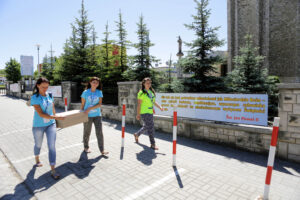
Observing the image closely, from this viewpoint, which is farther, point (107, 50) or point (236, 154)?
point (107, 50)

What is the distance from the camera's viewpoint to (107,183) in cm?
348

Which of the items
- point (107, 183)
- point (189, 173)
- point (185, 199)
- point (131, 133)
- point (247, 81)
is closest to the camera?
point (185, 199)

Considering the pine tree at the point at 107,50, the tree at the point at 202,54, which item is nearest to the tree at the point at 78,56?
the pine tree at the point at 107,50

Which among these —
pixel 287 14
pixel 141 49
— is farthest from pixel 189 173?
pixel 287 14

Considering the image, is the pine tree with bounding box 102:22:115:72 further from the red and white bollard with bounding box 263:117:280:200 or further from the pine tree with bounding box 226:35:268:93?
the red and white bollard with bounding box 263:117:280:200

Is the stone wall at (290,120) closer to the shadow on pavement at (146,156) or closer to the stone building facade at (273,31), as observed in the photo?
the shadow on pavement at (146,156)

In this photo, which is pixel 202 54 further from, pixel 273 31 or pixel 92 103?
pixel 273 31

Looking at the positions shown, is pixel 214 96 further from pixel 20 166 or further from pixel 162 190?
pixel 20 166

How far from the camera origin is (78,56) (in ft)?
55.0

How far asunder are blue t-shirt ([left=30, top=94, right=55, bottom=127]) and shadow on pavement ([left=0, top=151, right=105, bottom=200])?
100 cm

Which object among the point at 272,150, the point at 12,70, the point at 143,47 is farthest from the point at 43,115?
the point at 12,70

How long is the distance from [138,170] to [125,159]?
689mm

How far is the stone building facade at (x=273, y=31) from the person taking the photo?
21422 millimetres

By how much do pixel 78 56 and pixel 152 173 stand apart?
1521cm
